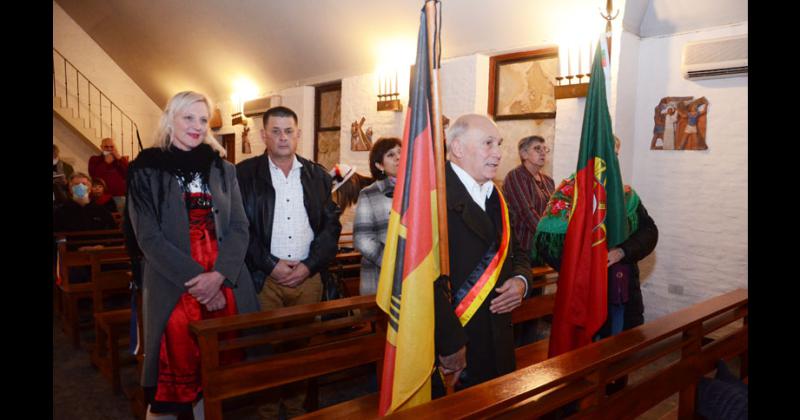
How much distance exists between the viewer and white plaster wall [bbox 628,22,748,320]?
4016mm

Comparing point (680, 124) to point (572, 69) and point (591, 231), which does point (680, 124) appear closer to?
point (572, 69)

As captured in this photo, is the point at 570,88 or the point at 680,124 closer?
the point at 680,124

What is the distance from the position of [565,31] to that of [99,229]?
4424 millimetres

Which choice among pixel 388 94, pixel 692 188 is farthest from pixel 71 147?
pixel 692 188

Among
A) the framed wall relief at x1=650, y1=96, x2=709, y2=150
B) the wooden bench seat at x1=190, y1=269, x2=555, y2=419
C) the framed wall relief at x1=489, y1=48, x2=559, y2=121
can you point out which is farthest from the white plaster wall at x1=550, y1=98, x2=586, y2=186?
the wooden bench seat at x1=190, y1=269, x2=555, y2=419

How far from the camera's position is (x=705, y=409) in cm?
226

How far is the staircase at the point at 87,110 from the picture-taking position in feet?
30.8

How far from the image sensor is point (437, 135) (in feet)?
5.07

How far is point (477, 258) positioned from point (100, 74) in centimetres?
1031

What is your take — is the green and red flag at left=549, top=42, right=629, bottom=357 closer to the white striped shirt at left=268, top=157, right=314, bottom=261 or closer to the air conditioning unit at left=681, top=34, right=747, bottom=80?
the white striped shirt at left=268, top=157, right=314, bottom=261

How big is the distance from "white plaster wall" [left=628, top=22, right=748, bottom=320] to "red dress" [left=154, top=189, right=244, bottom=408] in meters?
3.57

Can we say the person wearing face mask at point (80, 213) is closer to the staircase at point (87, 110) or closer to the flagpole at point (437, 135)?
the flagpole at point (437, 135)

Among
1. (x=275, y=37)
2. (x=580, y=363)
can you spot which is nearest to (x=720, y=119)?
(x=580, y=363)

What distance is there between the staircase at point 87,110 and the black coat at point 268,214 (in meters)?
8.34
